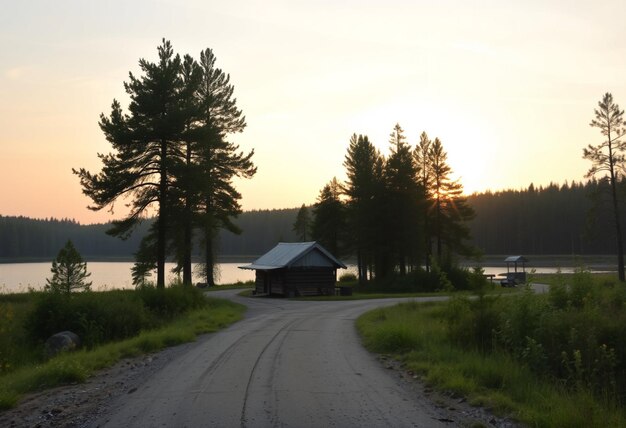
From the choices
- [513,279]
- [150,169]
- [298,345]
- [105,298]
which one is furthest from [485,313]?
[513,279]

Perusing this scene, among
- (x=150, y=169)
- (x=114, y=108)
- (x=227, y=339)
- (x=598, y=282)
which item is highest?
(x=114, y=108)

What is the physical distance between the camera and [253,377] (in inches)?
409

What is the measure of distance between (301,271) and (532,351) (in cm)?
3268

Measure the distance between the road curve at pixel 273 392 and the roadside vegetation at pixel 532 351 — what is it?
1.12 metres

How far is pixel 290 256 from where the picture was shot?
143 feet

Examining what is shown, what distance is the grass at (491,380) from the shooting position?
7434mm

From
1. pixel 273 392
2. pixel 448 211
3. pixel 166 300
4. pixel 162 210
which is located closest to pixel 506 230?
pixel 448 211

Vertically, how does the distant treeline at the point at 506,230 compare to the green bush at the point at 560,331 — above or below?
above

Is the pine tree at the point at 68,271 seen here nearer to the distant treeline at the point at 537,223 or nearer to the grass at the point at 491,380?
the grass at the point at 491,380

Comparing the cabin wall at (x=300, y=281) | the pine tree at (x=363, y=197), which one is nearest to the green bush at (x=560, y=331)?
the cabin wall at (x=300, y=281)

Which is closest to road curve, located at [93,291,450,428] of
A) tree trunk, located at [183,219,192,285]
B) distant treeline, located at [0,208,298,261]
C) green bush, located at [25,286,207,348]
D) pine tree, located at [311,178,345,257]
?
green bush, located at [25,286,207,348]

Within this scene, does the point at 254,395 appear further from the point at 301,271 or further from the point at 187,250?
the point at 301,271

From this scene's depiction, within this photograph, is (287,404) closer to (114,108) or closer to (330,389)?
(330,389)

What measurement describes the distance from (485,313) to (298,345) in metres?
4.93
